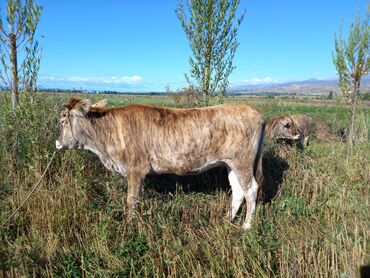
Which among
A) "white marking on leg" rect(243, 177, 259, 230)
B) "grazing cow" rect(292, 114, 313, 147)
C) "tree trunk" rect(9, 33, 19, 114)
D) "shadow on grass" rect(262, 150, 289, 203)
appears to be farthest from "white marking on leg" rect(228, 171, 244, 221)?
"grazing cow" rect(292, 114, 313, 147)

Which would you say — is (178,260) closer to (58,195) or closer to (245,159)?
(245,159)

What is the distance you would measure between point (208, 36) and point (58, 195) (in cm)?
575

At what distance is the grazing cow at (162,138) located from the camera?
17.7ft

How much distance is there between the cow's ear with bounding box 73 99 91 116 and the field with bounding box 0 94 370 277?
1078 mm

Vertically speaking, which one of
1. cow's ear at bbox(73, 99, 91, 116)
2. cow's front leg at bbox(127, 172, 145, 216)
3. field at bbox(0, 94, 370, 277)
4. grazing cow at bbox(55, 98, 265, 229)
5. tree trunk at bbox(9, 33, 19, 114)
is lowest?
field at bbox(0, 94, 370, 277)

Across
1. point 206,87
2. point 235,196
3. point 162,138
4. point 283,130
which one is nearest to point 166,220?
point 162,138

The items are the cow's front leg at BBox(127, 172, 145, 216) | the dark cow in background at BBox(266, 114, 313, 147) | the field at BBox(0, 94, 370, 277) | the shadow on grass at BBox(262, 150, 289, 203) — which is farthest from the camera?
the dark cow in background at BBox(266, 114, 313, 147)

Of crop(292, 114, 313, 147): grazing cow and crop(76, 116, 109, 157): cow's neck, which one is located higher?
crop(76, 116, 109, 157): cow's neck

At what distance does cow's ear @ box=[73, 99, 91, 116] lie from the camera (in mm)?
5387

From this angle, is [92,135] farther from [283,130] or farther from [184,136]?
[283,130]

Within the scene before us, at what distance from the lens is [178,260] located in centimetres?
412

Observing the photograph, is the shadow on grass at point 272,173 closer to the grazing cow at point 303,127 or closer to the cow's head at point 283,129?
the cow's head at point 283,129

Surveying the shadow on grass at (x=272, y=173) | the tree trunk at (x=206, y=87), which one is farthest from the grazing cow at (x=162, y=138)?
the tree trunk at (x=206, y=87)

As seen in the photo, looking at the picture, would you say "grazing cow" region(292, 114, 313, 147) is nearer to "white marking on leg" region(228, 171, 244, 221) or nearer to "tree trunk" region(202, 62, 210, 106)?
"tree trunk" region(202, 62, 210, 106)
